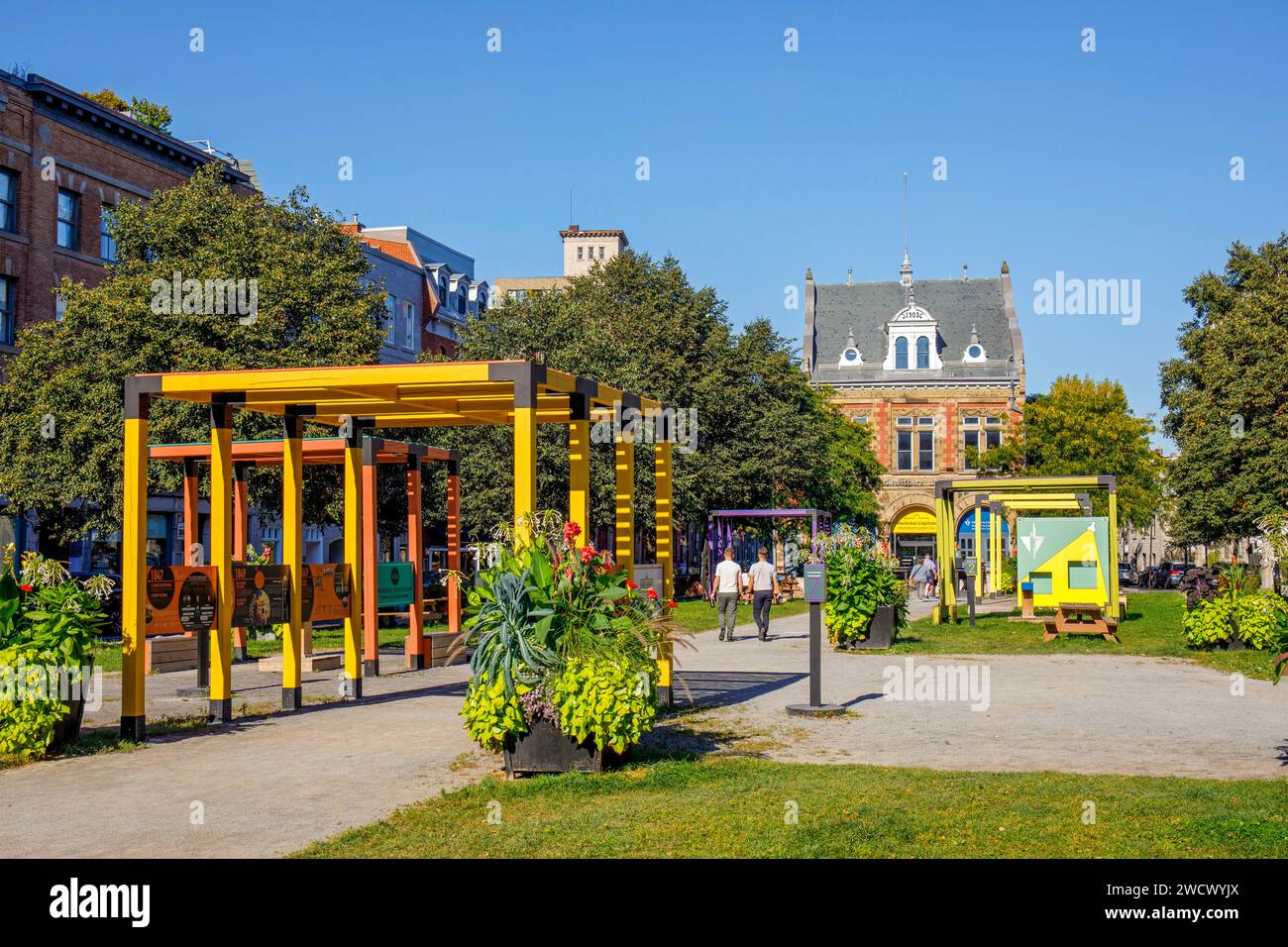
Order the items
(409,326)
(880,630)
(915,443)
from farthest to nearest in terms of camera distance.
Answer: (915,443)
(409,326)
(880,630)

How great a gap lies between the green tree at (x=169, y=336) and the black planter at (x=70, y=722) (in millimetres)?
16815

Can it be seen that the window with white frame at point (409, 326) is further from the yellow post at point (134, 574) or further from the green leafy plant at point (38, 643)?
the green leafy plant at point (38, 643)

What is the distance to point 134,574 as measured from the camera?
41.0 feet

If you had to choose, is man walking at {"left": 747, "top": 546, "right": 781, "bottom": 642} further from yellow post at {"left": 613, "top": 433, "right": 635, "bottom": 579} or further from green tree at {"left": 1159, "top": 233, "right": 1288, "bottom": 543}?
green tree at {"left": 1159, "top": 233, "right": 1288, "bottom": 543}

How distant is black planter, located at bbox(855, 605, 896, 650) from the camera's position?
75.0 feet

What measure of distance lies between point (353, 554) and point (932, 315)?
70.5 m

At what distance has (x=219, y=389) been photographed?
42.5 ft

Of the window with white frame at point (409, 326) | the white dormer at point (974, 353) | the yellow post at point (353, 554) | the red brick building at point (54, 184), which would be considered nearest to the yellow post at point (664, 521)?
the yellow post at point (353, 554)

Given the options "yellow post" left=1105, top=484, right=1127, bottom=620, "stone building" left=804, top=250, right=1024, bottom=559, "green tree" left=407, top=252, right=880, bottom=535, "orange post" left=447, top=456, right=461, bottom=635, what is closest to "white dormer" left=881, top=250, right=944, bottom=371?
"stone building" left=804, top=250, right=1024, bottom=559

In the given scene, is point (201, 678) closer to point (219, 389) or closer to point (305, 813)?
point (219, 389)

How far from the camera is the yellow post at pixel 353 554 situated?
1564cm

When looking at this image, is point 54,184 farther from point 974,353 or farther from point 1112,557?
point 974,353

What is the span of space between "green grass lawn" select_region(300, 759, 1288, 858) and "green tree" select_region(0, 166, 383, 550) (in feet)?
68.9

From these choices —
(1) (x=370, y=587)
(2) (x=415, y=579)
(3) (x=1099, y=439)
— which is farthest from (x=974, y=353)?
(1) (x=370, y=587)
